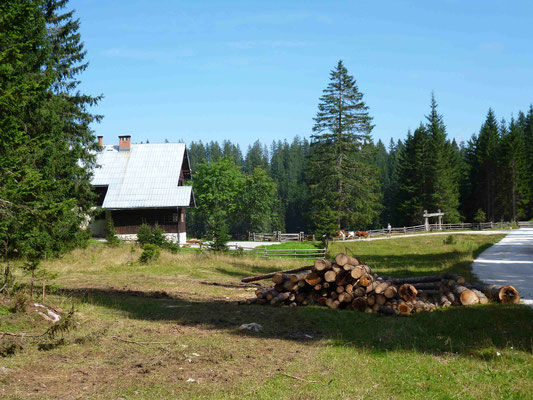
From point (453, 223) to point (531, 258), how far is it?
47110 mm

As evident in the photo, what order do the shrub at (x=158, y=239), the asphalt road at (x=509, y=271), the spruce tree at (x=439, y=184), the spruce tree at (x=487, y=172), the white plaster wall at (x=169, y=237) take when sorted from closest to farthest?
1. the asphalt road at (x=509, y=271)
2. the shrub at (x=158, y=239)
3. the white plaster wall at (x=169, y=237)
4. the spruce tree at (x=439, y=184)
5. the spruce tree at (x=487, y=172)

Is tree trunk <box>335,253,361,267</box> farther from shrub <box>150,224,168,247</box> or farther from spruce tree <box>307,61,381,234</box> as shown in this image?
spruce tree <box>307,61,381,234</box>

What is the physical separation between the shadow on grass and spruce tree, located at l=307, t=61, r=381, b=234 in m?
43.7

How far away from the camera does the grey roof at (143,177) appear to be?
133ft

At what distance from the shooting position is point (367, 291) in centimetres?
1220

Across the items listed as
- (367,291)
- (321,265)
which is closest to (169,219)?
(321,265)

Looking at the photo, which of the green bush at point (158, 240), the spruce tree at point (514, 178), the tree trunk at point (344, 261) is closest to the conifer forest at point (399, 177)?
the spruce tree at point (514, 178)

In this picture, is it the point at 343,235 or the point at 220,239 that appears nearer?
the point at 220,239

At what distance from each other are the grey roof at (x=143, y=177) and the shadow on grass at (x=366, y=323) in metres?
27.8

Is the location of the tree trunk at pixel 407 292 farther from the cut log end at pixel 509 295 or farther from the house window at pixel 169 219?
the house window at pixel 169 219

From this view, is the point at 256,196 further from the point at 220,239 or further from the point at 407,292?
the point at 407,292

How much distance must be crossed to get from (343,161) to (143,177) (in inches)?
968

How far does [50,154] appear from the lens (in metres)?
21.9

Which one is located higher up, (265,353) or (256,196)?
(256,196)
